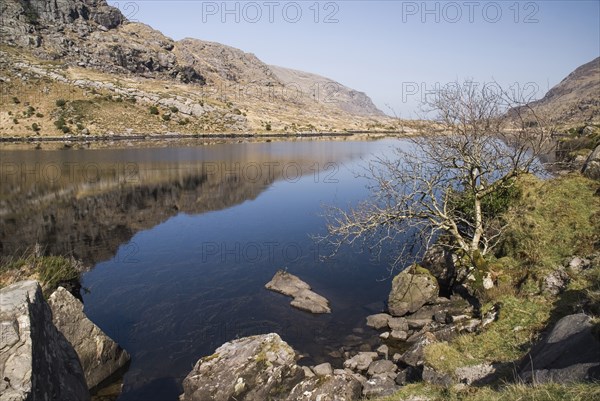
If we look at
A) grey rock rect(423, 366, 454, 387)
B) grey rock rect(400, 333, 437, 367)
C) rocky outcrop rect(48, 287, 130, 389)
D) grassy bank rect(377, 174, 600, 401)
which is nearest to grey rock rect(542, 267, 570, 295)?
grassy bank rect(377, 174, 600, 401)

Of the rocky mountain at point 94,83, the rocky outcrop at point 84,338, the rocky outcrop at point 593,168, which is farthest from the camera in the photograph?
the rocky mountain at point 94,83

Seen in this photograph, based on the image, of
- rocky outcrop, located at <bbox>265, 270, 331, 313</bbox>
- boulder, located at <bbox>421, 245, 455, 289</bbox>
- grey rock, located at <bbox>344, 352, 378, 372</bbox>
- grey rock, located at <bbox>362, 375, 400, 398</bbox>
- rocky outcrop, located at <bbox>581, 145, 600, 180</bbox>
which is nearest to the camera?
grey rock, located at <bbox>362, 375, 400, 398</bbox>

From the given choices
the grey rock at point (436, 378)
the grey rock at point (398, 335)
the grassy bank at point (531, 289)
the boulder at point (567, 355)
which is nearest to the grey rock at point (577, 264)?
the grassy bank at point (531, 289)

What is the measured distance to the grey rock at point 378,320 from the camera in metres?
19.7

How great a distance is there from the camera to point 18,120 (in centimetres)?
10438

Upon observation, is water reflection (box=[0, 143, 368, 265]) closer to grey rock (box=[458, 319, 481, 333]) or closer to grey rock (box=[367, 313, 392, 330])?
grey rock (box=[367, 313, 392, 330])

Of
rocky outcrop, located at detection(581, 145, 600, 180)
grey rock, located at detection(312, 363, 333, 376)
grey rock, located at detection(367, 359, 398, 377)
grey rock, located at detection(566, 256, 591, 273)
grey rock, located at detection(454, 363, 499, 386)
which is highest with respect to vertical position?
rocky outcrop, located at detection(581, 145, 600, 180)

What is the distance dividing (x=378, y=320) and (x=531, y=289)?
695 cm

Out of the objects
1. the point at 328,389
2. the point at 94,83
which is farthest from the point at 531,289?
the point at 94,83

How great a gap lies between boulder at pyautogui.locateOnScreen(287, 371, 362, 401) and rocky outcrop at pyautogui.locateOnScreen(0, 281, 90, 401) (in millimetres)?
6601

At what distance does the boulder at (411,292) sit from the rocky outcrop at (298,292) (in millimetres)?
3537

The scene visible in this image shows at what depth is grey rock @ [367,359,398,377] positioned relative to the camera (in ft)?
50.4

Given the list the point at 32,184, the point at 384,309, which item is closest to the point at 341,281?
the point at 384,309

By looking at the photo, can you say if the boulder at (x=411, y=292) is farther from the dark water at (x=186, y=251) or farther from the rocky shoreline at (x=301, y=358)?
the dark water at (x=186, y=251)
